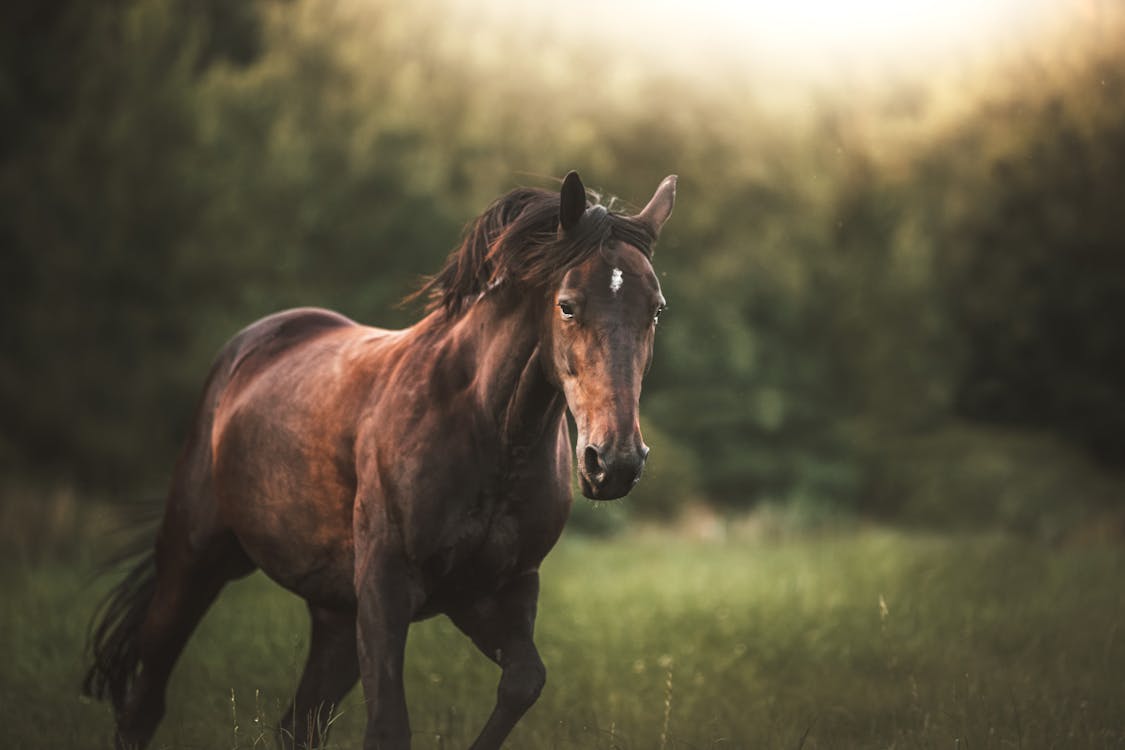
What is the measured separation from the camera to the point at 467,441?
4121mm

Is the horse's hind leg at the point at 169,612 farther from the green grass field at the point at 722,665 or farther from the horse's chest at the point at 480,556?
the horse's chest at the point at 480,556

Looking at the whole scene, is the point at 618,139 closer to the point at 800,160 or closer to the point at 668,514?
the point at 800,160

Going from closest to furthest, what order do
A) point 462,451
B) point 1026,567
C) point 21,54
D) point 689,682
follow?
point 462,451 → point 689,682 → point 1026,567 → point 21,54

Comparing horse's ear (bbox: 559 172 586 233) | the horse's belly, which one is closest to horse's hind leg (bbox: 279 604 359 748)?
the horse's belly

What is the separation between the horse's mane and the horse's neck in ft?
0.42

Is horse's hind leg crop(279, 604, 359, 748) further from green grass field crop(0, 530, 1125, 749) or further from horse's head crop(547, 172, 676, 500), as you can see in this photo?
horse's head crop(547, 172, 676, 500)

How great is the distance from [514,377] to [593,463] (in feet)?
2.43

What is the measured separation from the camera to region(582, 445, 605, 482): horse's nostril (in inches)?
133

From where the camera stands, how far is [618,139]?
103ft

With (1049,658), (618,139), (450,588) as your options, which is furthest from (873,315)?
(450,588)

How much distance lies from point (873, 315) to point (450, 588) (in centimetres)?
2833

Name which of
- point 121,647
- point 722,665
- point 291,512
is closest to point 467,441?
point 291,512

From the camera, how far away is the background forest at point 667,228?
18.1 metres

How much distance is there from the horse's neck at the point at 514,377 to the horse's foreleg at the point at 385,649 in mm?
663
